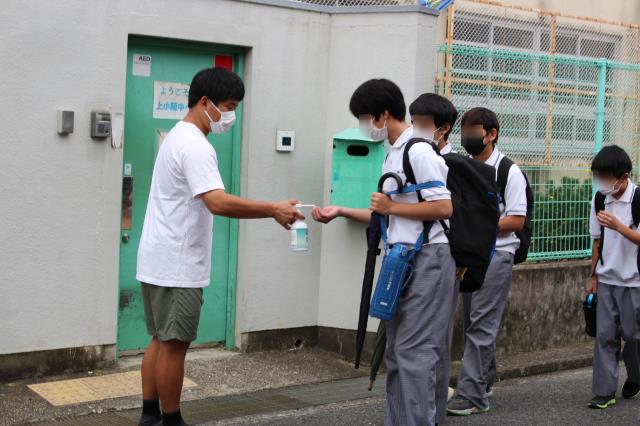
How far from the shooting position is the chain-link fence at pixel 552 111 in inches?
336

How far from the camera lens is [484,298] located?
6.76 m

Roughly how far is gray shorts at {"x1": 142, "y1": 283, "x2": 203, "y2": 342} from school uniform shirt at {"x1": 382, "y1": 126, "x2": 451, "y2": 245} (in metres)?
1.14

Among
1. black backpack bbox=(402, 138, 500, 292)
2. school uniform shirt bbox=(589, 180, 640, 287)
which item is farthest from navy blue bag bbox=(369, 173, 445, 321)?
school uniform shirt bbox=(589, 180, 640, 287)

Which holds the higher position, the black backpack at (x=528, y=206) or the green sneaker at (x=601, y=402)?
the black backpack at (x=528, y=206)

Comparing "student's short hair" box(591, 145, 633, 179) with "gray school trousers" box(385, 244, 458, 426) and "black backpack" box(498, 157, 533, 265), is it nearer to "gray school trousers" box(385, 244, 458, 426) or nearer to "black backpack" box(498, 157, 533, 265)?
"black backpack" box(498, 157, 533, 265)

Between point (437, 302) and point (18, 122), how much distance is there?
10.5 feet

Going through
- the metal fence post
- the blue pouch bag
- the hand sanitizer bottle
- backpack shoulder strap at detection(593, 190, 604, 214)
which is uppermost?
the metal fence post

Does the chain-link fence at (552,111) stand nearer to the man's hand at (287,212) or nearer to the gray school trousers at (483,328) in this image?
the gray school trousers at (483,328)

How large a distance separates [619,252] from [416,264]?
2.35 metres

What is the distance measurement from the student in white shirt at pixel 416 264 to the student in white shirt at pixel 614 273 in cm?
210

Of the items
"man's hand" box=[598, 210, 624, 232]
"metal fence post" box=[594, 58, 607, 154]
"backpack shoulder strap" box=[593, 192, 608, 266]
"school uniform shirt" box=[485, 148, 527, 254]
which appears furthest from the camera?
"metal fence post" box=[594, 58, 607, 154]

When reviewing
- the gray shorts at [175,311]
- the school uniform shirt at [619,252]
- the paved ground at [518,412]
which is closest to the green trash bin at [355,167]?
the paved ground at [518,412]

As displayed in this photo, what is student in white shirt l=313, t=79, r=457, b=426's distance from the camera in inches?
206

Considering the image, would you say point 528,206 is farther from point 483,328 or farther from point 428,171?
point 428,171
